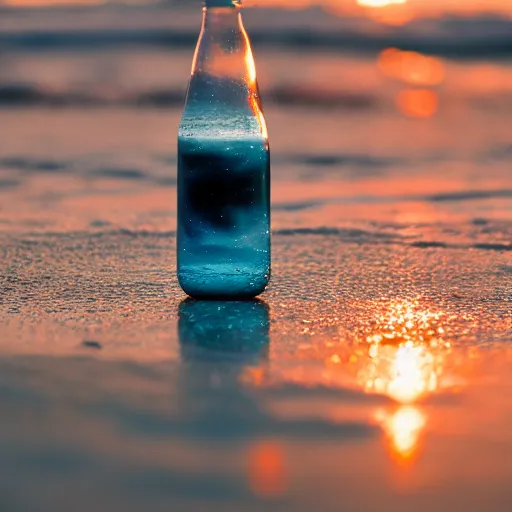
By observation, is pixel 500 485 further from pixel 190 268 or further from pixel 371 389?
pixel 190 268

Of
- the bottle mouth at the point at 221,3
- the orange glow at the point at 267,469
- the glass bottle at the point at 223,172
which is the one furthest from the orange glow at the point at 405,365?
the bottle mouth at the point at 221,3

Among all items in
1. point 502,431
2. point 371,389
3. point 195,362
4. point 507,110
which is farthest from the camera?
point 507,110

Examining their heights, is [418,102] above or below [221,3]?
below

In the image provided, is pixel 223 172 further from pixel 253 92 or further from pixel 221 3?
pixel 221 3

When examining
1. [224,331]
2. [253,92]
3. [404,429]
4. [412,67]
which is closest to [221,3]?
[253,92]

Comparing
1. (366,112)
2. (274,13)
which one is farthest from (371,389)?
(274,13)
